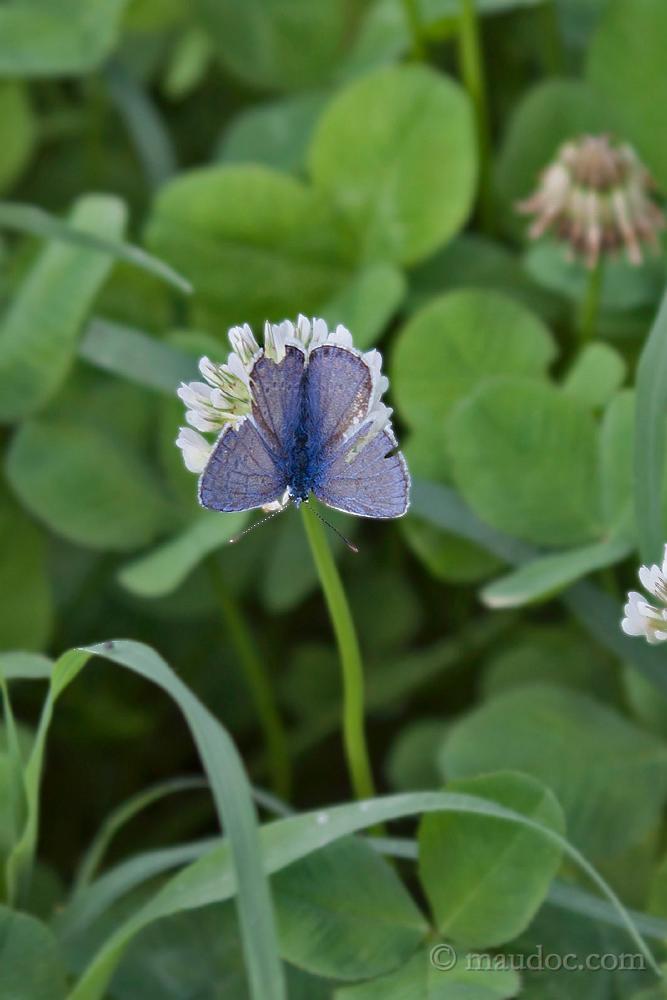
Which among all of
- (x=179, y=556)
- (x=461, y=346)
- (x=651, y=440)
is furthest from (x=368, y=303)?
(x=651, y=440)

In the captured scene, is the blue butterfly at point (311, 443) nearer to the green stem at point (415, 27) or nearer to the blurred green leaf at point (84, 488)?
the blurred green leaf at point (84, 488)

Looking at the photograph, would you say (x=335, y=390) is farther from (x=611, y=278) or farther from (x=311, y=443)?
(x=611, y=278)

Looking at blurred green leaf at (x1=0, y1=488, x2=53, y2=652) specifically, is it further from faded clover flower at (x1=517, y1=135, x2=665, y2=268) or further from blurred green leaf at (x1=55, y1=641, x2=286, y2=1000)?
faded clover flower at (x1=517, y1=135, x2=665, y2=268)

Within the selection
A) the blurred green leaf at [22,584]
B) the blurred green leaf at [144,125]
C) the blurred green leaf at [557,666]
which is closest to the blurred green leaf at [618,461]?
the blurred green leaf at [557,666]

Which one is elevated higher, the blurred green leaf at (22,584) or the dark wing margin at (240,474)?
the dark wing margin at (240,474)

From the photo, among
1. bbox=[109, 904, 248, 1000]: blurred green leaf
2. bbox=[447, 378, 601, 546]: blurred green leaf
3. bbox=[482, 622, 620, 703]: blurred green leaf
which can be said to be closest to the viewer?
bbox=[109, 904, 248, 1000]: blurred green leaf

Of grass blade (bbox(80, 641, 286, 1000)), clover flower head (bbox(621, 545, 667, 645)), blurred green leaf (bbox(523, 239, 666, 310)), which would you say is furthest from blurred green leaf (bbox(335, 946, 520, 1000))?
blurred green leaf (bbox(523, 239, 666, 310))
